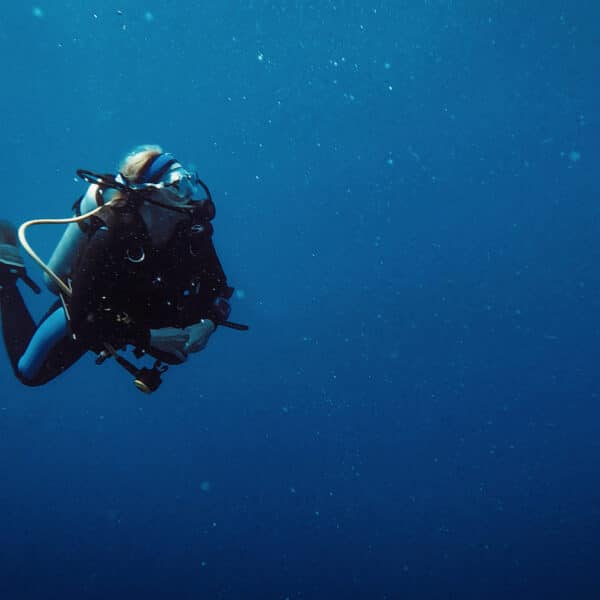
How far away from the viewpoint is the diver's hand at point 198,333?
9.35 feet

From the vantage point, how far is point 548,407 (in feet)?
63.3

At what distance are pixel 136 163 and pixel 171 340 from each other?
964 mm

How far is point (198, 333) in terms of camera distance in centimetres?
293

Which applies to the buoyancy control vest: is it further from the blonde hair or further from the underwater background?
the underwater background

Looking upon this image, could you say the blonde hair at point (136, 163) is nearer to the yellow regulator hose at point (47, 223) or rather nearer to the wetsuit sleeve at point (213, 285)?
the yellow regulator hose at point (47, 223)

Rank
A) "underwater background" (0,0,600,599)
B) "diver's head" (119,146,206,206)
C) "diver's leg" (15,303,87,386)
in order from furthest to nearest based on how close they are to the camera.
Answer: "underwater background" (0,0,600,599) → "diver's leg" (15,303,87,386) → "diver's head" (119,146,206,206)

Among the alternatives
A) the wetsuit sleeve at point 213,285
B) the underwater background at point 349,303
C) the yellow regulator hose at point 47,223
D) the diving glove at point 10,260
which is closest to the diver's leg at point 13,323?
the diving glove at point 10,260

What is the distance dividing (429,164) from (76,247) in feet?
42.0

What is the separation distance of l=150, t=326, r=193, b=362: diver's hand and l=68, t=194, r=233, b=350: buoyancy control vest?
4 cm

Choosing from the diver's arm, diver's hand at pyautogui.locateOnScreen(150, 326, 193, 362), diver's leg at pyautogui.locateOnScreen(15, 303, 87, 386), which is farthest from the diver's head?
diver's leg at pyautogui.locateOnScreen(15, 303, 87, 386)

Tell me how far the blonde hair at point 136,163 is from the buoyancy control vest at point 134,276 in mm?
299

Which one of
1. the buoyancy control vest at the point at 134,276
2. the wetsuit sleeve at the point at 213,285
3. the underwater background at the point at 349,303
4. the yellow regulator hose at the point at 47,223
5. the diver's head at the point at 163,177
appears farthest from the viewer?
the underwater background at the point at 349,303

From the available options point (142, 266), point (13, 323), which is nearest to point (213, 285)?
point (142, 266)

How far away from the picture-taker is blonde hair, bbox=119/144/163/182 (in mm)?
2650
